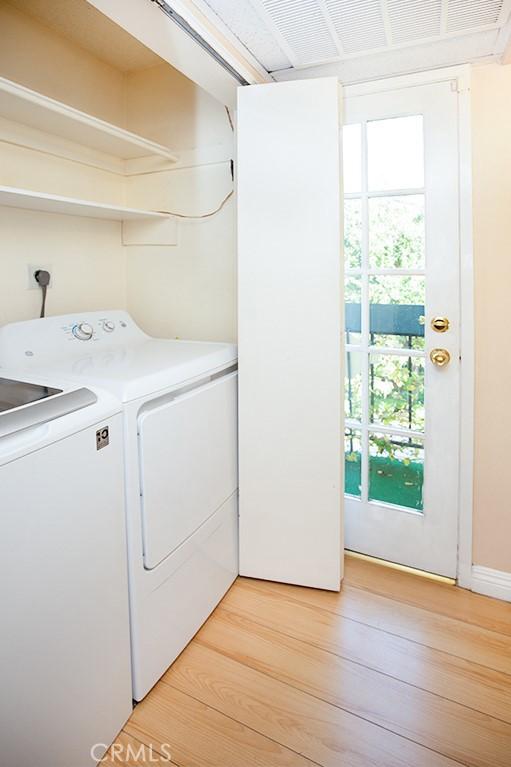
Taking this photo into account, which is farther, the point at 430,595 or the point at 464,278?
the point at 430,595

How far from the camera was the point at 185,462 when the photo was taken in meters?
1.55

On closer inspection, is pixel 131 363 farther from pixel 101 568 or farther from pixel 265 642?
pixel 265 642

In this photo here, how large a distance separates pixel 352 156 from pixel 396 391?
1004 mm

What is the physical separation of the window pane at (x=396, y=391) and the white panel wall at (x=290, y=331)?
30cm

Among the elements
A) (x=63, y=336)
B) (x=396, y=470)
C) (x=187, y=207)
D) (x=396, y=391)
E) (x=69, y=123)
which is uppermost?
A: (x=69, y=123)

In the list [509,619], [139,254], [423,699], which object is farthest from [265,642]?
[139,254]

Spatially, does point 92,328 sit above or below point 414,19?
below

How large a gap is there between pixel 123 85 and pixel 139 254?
85 centimetres

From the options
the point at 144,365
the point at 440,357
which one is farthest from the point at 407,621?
the point at 144,365

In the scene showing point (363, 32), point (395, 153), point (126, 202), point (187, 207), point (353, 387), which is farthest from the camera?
point (126, 202)

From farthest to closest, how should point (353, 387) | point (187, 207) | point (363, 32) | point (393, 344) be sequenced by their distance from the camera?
point (187, 207), point (353, 387), point (393, 344), point (363, 32)

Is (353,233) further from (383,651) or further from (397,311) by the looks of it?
(383,651)

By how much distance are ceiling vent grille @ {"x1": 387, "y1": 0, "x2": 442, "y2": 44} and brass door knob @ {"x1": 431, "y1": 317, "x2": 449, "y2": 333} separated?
0.97 meters

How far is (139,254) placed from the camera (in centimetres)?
239
